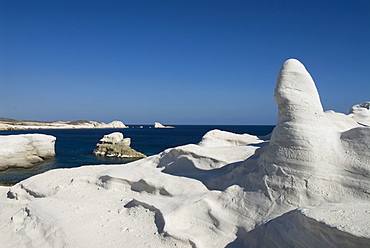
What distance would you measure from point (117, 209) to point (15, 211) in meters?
3.94

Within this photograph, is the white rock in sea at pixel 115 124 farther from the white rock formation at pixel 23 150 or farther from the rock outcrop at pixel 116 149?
the white rock formation at pixel 23 150

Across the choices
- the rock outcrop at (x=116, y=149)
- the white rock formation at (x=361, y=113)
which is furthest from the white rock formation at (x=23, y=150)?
the white rock formation at (x=361, y=113)

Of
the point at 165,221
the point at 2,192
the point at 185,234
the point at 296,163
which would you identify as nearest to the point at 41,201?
the point at 2,192

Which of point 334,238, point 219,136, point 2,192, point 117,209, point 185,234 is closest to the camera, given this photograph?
point 334,238

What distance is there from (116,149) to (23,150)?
9709 mm

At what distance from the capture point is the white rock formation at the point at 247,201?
4.91 metres

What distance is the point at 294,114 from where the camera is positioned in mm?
6145

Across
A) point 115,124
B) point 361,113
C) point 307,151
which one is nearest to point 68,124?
point 115,124

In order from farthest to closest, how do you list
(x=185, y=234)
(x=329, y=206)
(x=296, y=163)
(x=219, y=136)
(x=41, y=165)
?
(x=41, y=165) < (x=219, y=136) < (x=185, y=234) < (x=296, y=163) < (x=329, y=206)

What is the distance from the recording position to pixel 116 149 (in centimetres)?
3184

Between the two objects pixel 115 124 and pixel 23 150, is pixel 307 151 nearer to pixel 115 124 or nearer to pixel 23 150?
pixel 23 150

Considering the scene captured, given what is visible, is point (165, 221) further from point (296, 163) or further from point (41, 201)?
point (41, 201)

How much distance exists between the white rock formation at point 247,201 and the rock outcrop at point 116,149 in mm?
21894

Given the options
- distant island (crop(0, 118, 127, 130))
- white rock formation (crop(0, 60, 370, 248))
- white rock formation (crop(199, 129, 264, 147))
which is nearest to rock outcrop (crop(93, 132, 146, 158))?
white rock formation (crop(199, 129, 264, 147))
